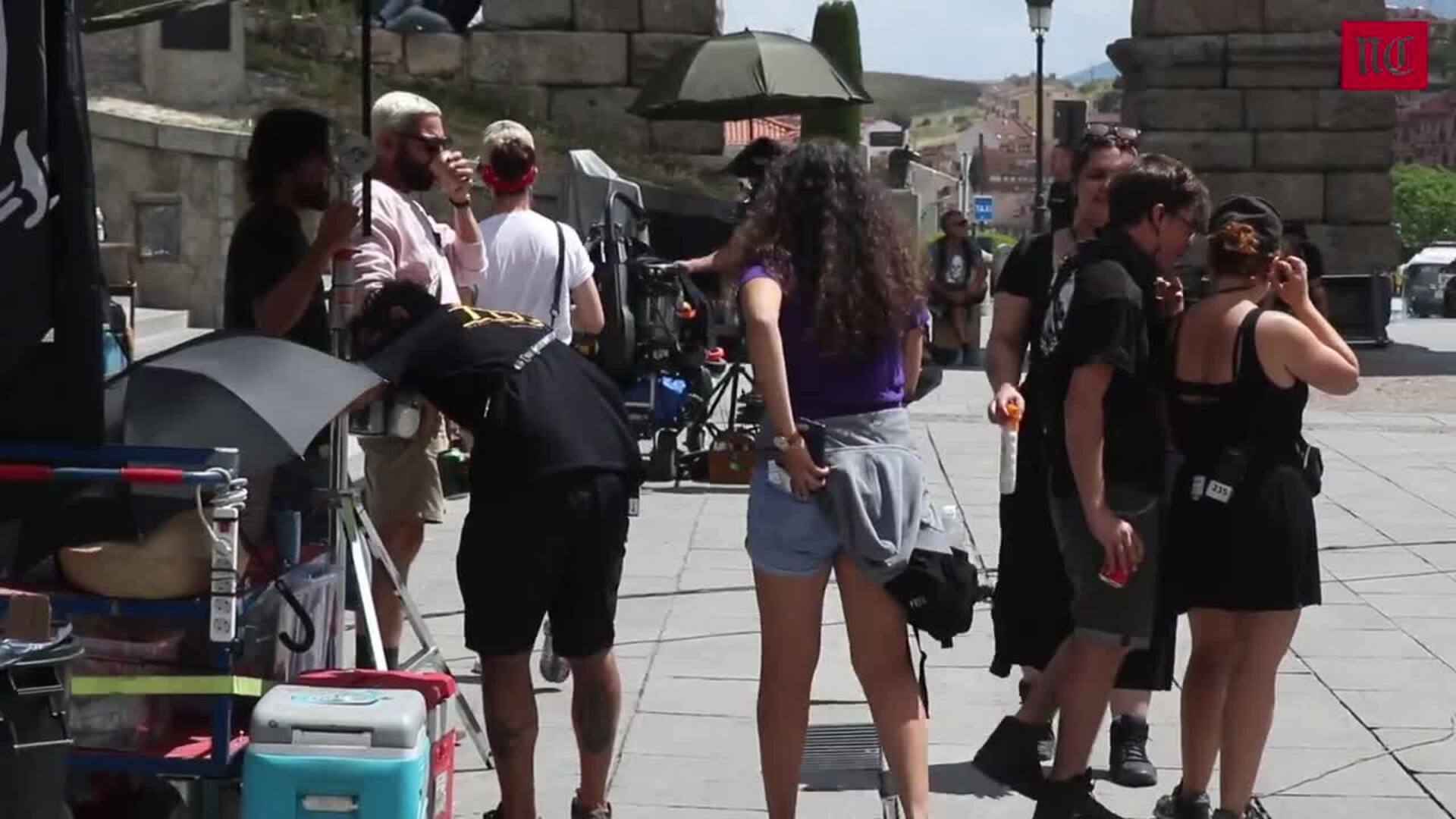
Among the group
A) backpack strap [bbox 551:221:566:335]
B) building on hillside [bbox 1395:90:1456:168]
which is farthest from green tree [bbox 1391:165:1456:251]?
backpack strap [bbox 551:221:566:335]

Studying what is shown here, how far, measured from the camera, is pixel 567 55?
21.6 metres

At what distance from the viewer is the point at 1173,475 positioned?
6.11 meters

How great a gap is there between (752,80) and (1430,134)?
175m

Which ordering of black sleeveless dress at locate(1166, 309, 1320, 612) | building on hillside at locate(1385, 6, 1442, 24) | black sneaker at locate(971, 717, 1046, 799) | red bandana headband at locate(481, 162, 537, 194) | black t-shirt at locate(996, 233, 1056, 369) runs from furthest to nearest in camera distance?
1. building on hillside at locate(1385, 6, 1442, 24)
2. red bandana headband at locate(481, 162, 537, 194)
3. black t-shirt at locate(996, 233, 1056, 369)
4. black sneaker at locate(971, 717, 1046, 799)
5. black sleeveless dress at locate(1166, 309, 1320, 612)

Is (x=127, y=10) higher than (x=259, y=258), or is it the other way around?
(x=127, y=10)

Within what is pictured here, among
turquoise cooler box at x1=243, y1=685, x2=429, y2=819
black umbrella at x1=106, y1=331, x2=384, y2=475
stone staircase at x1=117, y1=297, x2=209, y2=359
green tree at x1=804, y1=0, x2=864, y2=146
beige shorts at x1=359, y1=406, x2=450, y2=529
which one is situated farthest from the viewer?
green tree at x1=804, y1=0, x2=864, y2=146

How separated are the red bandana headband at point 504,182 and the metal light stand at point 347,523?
2.03m

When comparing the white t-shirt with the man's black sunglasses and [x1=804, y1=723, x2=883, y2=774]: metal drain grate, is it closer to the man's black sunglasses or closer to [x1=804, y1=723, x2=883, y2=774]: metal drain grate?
the man's black sunglasses

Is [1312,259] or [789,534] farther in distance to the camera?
[1312,259]

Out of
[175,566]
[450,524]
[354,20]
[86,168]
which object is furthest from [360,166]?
[354,20]

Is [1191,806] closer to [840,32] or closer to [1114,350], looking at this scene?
[1114,350]

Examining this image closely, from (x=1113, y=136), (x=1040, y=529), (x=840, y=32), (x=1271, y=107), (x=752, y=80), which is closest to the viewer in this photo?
(x=1040, y=529)

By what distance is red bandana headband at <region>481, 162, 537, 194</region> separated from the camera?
779 cm

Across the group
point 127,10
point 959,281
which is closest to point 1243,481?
point 127,10
